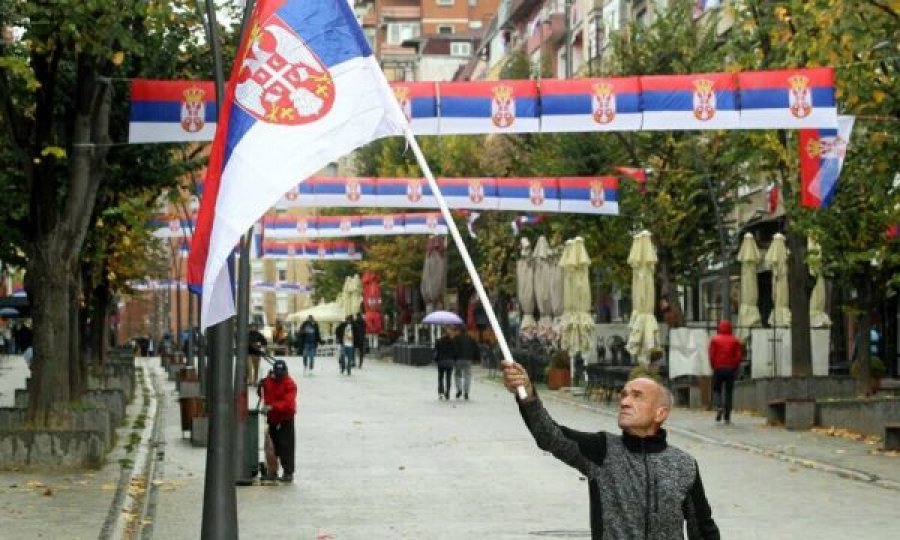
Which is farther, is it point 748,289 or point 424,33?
point 424,33

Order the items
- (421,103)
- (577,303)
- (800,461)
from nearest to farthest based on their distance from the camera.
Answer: (800,461) < (421,103) < (577,303)

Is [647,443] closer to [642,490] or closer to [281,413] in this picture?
[642,490]

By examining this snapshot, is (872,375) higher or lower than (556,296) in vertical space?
lower

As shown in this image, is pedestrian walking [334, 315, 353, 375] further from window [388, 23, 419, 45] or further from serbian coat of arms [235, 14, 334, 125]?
window [388, 23, 419, 45]

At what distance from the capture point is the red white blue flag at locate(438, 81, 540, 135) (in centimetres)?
2720

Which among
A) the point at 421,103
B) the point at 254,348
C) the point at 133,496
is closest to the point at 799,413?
the point at 421,103

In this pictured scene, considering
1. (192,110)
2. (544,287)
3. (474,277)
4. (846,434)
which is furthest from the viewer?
(544,287)

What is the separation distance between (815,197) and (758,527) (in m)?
11.7

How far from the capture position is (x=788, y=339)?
41.0 metres

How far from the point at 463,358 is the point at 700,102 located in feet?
61.5

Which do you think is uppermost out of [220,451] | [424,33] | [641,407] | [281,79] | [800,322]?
[424,33]

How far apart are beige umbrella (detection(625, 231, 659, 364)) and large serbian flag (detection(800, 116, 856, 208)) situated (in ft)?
43.2

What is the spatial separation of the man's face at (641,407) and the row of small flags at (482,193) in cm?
3749

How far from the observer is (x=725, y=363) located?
3419cm
